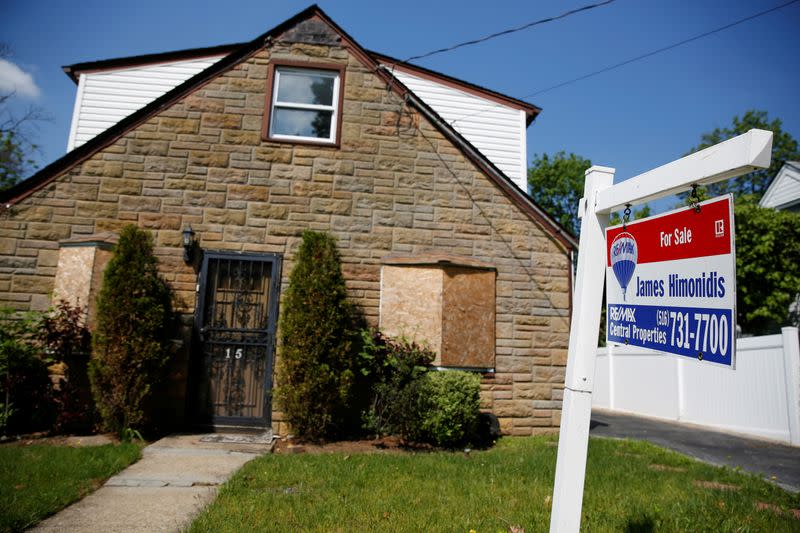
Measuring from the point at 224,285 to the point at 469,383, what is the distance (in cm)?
387

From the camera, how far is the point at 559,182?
33688 mm

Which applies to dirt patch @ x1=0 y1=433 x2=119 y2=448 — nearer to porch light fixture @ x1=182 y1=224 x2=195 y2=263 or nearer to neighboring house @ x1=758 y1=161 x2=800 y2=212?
porch light fixture @ x1=182 y1=224 x2=195 y2=263

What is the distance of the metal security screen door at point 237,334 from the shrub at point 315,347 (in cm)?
65

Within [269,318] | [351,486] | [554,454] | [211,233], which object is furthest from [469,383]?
[211,233]

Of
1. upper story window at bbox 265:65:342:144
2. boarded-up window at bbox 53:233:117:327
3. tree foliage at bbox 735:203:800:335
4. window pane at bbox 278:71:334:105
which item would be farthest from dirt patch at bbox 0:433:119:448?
tree foliage at bbox 735:203:800:335

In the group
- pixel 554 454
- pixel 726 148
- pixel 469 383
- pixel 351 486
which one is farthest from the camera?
pixel 469 383

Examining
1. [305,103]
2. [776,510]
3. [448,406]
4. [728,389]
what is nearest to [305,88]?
[305,103]

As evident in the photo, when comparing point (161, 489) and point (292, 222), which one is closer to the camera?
point (161, 489)

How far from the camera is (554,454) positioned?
603 centimetres

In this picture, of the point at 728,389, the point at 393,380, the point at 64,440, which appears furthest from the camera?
the point at 728,389

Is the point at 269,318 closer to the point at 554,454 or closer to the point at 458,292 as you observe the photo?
the point at 458,292

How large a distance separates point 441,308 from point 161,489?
4.33 meters

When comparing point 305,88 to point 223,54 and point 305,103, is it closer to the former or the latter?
point 305,103

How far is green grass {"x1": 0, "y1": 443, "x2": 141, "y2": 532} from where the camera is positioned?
145 inches
